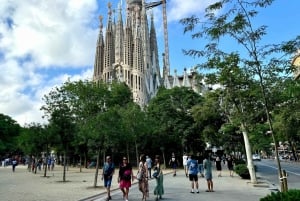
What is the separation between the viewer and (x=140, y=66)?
10075cm

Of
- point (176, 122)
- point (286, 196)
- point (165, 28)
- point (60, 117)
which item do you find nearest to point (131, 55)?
point (165, 28)

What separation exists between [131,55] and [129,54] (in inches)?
47.7

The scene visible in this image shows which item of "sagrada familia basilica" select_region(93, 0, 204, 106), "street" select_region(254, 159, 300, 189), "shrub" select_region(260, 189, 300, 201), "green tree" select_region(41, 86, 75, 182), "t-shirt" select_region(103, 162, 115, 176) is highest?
"sagrada familia basilica" select_region(93, 0, 204, 106)

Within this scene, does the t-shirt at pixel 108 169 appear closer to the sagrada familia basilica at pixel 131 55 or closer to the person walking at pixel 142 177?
the person walking at pixel 142 177

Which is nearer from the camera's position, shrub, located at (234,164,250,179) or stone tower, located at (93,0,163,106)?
shrub, located at (234,164,250,179)

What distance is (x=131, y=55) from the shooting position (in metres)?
101

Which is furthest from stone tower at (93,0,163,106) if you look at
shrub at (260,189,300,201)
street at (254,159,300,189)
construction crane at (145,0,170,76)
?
shrub at (260,189,300,201)

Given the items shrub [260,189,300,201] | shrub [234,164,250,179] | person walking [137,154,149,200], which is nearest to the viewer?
shrub [260,189,300,201]

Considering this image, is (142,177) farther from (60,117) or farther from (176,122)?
(176,122)

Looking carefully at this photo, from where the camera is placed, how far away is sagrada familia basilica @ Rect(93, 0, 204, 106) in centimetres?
9794

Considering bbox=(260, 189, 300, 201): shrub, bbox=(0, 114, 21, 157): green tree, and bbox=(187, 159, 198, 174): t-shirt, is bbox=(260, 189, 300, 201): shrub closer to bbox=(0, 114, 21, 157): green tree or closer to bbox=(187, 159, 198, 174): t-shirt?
bbox=(187, 159, 198, 174): t-shirt

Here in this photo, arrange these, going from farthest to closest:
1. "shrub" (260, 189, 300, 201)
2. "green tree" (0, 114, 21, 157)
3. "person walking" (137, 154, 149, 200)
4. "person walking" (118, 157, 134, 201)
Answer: "green tree" (0, 114, 21, 157) → "person walking" (137, 154, 149, 200) → "person walking" (118, 157, 134, 201) → "shrub" (260, 189, 300, 201)

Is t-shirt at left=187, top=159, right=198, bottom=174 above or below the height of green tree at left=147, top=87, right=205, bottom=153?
below

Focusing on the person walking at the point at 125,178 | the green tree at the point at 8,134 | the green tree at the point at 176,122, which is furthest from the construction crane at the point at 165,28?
the person walking at the point at 125,178
